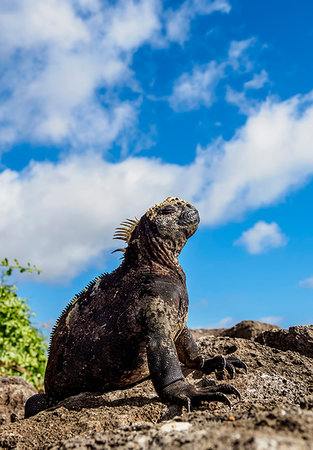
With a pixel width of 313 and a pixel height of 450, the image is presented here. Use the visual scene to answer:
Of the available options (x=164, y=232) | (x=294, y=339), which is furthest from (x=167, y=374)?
(x=294, y=339)

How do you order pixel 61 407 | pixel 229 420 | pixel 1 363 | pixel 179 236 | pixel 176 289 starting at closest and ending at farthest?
pixel 229 420, pixel 61 407, pixel 176 289, pixel 179 236, pixel 1 363

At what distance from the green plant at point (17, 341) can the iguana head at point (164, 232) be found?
565cm

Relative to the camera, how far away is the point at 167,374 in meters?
3.61

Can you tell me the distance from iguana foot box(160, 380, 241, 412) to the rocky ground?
71mm

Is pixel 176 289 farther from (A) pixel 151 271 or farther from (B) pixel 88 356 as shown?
(B) pixel 88 356

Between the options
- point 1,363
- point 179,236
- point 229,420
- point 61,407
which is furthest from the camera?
point 1,363

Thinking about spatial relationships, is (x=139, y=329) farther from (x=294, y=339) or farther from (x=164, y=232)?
(x=294, y=339)

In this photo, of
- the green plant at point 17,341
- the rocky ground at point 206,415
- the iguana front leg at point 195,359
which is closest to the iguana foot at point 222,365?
the iguana front leg at point 195,359

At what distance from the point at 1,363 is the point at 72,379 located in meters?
5.84

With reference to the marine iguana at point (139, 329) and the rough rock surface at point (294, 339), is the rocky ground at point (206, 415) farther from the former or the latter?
the marine iguana at point (139, 329)

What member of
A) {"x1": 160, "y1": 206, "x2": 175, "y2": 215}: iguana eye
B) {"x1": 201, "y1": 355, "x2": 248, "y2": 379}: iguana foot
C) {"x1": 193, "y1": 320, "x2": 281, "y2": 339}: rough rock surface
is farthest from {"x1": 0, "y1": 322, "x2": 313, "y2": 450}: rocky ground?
{"x1": 160, "y1": 206, "x2": 175, "y2": 215}: iguana eye

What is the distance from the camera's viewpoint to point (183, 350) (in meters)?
4.79

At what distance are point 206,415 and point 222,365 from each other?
1.87 meters

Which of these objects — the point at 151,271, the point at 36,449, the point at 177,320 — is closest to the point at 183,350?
the point at 177,320
